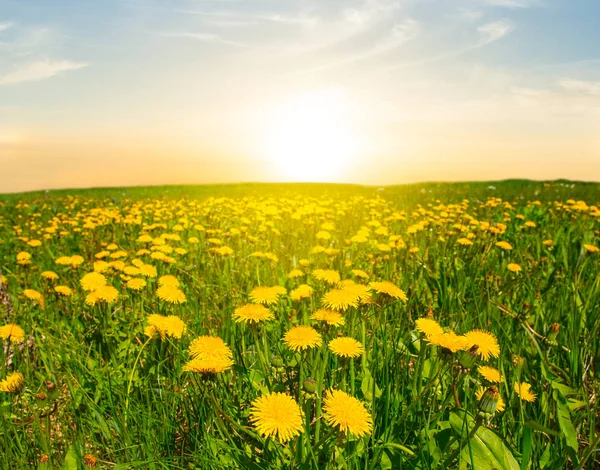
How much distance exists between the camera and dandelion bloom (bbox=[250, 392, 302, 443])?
102 centimetres

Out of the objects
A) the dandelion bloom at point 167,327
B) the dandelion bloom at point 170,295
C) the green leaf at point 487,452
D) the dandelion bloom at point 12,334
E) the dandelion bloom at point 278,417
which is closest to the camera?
the dandelion bloom at point 278,417

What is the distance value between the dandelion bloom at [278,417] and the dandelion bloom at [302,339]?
0.22 m

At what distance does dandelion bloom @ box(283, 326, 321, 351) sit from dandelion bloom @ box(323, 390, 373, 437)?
20 cm

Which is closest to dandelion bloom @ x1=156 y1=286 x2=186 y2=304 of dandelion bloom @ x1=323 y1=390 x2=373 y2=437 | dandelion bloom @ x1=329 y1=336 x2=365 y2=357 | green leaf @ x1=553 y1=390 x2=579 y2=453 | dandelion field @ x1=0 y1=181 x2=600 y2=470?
dandelion field @ x1=0 y1=181 x2=600 y2=470

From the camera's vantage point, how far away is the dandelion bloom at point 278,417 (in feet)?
3.35

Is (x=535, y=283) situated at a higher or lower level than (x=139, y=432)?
higher

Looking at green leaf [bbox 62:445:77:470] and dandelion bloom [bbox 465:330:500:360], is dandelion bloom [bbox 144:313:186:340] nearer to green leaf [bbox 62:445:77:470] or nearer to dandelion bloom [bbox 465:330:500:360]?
green leaf [bbox 62:445:77:470]

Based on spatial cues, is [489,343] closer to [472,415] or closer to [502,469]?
[472,415]

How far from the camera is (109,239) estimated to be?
201 inches

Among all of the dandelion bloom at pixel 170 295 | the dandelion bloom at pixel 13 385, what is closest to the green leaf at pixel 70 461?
the dandelion bloom at pixel 13 385

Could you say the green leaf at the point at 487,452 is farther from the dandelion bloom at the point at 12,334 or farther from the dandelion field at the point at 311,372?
the dandelion bloom at the point at 12,334

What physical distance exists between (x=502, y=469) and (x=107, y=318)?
199 cm

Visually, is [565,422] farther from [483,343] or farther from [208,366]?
[208,366]

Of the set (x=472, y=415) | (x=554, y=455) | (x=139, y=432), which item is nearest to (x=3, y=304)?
(x=139, y=432)
